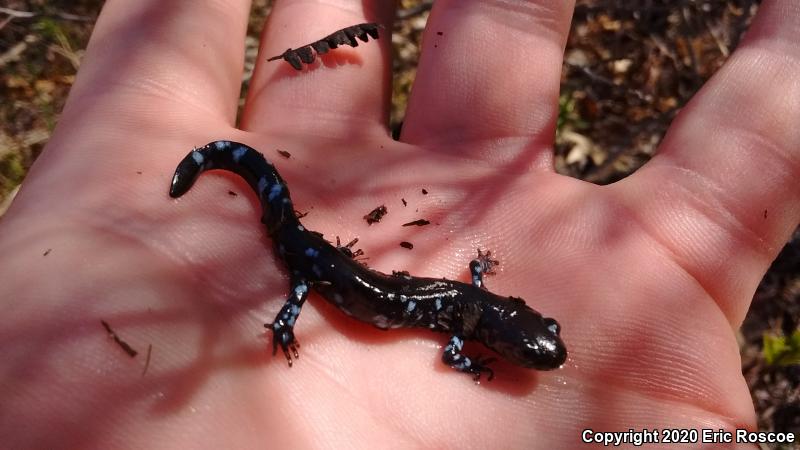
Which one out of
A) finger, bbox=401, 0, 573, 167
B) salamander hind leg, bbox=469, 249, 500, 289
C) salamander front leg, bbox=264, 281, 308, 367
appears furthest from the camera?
finger, bbox=401, 0, 573, 167

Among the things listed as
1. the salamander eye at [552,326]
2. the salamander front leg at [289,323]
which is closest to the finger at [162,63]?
the salamander front leg at [289,323]

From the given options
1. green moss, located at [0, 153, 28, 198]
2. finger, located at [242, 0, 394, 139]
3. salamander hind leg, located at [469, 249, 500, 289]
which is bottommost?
green moss, located at [0, 153, 28, 198]

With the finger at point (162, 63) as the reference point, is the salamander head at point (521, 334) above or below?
below

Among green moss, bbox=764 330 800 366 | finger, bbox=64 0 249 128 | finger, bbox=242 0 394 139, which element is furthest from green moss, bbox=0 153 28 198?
green moss, bbox=764 330 800 366

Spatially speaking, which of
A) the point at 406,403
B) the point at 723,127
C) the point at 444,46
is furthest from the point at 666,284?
the point at 444,46

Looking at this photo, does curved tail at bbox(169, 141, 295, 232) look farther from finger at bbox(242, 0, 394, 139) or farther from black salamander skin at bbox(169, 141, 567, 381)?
finger at bbox(242, 0, 394, 139)

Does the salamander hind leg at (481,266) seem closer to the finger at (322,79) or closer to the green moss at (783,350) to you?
the finger at (322,79)
